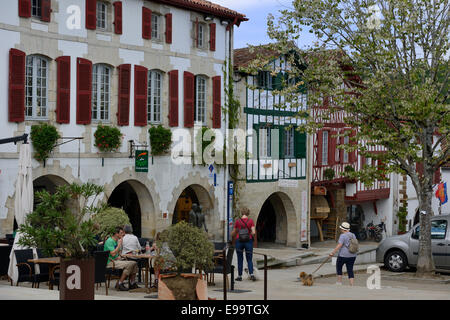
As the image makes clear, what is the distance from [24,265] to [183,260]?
3654 mm

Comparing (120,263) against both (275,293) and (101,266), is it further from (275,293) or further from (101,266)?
(275,293)

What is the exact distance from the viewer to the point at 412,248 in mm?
21203

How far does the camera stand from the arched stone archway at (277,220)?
29.1 m

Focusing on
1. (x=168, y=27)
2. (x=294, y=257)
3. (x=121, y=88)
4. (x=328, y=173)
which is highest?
(x=168, y=27)

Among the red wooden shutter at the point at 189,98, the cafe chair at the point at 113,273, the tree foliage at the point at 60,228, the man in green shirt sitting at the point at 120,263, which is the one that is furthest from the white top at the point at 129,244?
the red wooden shutter at the point at 189,98

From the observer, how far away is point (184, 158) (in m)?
23.6

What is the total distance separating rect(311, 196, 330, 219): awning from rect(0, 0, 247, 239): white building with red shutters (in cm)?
686

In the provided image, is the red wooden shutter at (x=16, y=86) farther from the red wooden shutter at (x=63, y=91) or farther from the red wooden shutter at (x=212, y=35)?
the red wooden shutter at (x=212, y=35)

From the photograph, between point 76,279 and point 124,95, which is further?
point 124,95

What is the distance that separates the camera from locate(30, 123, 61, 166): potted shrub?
18781mm

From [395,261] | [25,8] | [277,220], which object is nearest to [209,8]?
[25,8]

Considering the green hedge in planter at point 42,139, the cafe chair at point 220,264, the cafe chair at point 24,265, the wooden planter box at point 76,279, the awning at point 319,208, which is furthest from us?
the awning at point 319,208

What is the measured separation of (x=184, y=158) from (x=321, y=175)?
28.7 feet

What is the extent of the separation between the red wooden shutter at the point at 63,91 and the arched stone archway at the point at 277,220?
10.9 metres
